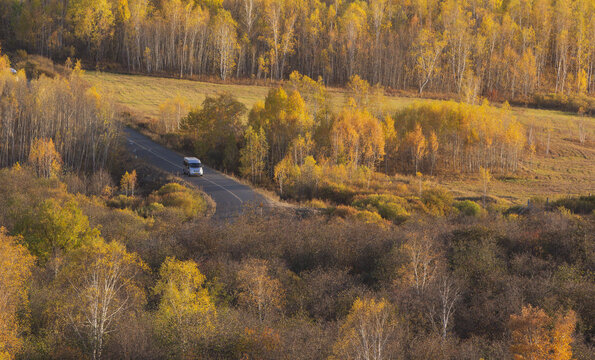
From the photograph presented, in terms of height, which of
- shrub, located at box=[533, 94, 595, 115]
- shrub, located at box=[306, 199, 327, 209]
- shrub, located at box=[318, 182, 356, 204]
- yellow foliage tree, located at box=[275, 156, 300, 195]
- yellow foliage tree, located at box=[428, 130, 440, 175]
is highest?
shrub, located at box=[533, 94, 595, 115]

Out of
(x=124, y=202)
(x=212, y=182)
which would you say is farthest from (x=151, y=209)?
(x=212, y=182)

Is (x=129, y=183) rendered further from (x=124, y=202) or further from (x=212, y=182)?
(x=212, y=182)

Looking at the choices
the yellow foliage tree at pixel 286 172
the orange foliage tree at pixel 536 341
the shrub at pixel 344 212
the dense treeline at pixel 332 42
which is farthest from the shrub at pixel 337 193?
the dense treeline at pixel 332 42

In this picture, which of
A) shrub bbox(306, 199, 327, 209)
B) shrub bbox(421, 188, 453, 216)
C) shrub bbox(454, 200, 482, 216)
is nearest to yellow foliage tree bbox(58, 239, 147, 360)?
shrub bbox(306, 199, 327, 209)

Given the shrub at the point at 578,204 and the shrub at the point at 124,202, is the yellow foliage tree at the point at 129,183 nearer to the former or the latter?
the shrub at the point at 124,202

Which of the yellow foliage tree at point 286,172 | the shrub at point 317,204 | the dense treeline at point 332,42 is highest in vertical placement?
the dense treeline at point 332,42

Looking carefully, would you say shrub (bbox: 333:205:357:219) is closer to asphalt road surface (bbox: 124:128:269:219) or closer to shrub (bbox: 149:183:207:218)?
asphalt road surface (bbox: 124:128:269:219)

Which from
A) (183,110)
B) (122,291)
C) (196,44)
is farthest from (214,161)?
(196,44)
